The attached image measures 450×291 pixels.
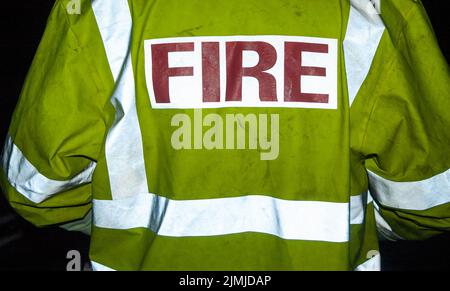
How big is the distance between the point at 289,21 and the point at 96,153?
52cm

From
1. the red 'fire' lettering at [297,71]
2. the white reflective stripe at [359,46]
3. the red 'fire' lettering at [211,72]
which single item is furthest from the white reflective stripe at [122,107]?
the white reflective stripe at [359,46]

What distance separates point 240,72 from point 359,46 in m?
0.26

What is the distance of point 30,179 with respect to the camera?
5.13 ft

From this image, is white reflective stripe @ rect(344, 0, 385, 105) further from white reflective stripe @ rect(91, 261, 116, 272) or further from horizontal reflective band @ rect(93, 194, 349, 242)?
white reflective stripe @ rect(91, 261, 116, 272)

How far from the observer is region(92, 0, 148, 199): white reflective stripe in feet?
4.66

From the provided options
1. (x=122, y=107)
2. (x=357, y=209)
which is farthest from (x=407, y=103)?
(x=122, y=107)

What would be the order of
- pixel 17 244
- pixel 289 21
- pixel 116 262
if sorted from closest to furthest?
pixel 289 21 < pixel 116 262 < pixel 17 244

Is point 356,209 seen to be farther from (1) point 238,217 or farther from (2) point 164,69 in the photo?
(2) point 164,69

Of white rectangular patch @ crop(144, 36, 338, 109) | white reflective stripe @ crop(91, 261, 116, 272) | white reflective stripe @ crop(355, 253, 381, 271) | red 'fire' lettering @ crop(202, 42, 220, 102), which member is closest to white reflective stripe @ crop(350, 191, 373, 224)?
white reflective stripe @ crop(355, 253, 381, 271)

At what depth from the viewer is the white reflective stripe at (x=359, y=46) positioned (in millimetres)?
1408

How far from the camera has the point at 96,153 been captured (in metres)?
1.51

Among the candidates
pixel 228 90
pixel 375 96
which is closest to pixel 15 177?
pixel 228 90

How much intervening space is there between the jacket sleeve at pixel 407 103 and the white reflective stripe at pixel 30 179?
665 mm
